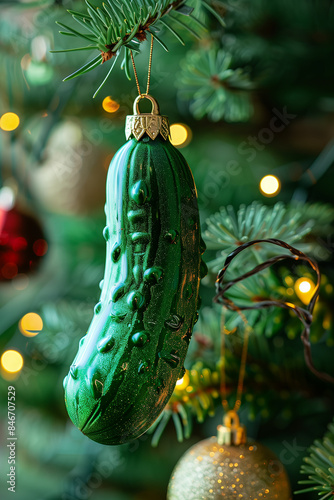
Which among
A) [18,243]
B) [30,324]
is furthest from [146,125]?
[30,324]

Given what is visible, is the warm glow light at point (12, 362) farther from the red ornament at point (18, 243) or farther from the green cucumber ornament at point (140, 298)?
the green cucumber ornament at point (140, 298)

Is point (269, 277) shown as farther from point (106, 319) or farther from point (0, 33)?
point (0, 33)

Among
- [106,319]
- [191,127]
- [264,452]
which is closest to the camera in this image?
[106,319]

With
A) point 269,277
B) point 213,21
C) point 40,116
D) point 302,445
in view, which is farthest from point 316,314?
point 40,116

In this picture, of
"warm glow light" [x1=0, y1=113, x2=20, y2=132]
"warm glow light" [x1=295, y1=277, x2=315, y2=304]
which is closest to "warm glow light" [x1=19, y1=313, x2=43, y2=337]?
"warm glow light" [x1=0, y1=113, x2=20, y2=132]

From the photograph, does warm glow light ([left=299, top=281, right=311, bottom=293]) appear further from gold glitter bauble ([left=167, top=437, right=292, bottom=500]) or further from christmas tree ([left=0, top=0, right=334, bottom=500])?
gold glitter bauble ([left=167, top=437, right=292, bottom=500])

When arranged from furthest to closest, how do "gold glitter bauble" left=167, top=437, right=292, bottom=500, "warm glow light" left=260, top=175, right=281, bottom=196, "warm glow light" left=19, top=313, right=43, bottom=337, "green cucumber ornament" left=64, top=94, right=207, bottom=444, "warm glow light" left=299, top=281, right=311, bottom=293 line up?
"warm glow light" left=19, top=313, right=43, bottom=337, "warm glow light" left=260, top=175, right=281, bottom=196, "warm glow light" left=299, top=281, right=311, bottom=293, "gold glitter bauble" left=167, top=437, right=292, bottom=500, "green cucumber ornament" left=64, top=94, right=207, bottom=444

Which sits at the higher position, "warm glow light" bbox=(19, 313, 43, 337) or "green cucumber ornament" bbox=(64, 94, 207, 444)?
"warm glow light" bbox=(19, 313, 43, 337)
